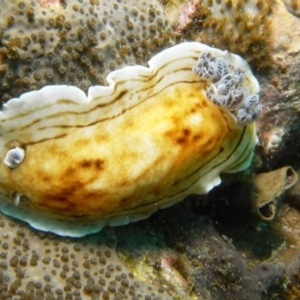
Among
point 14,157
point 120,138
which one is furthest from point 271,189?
point 14,157

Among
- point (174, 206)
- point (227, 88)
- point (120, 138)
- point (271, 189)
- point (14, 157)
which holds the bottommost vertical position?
point (174, 206)

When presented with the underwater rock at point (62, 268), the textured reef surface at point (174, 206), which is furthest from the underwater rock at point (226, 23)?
the underwater rock at point (62, 268)

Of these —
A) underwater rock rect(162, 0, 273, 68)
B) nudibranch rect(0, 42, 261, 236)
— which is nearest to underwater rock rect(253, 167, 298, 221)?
nudibranch rect(0, 42, 261, 236)

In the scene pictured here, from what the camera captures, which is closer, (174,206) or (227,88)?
(227,88)

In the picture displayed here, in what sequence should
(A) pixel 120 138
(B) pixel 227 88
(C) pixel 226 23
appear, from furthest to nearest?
(C) pixel 226 23, (B) pixel 227 88, (A) pixel 120 138

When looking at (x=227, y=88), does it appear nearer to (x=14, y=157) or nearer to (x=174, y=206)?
(x=174, y=206)

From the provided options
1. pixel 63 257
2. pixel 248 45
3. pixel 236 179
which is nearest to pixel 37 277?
pixel 63 257

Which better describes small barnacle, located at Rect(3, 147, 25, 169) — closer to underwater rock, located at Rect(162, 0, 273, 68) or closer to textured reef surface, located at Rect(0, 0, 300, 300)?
textured reef surface, located at Rect(0, 0, 300, 300)
